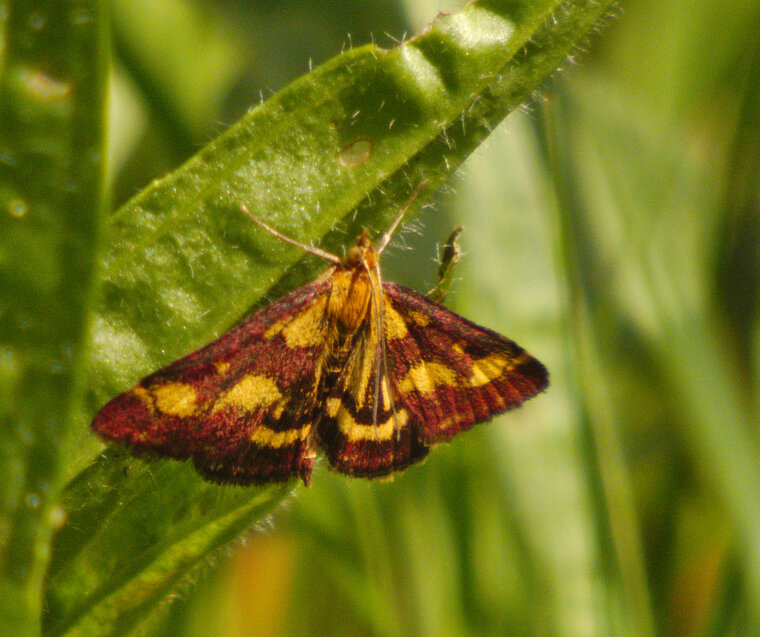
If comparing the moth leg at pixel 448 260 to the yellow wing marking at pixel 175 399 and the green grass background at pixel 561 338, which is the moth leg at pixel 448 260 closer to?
the green grass background at pixel 561 338

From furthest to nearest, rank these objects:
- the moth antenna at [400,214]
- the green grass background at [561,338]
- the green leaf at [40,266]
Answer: the green grass background at [561,338] < the moth antenna at [400,214] < the green leaf at [40,266]

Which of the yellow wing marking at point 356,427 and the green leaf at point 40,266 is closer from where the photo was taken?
the green leaf at point 40,266

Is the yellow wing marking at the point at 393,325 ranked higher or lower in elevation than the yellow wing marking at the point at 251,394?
higher

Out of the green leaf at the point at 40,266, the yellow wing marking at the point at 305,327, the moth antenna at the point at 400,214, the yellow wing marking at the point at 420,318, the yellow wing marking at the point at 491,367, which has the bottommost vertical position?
the green leaf at the point at 40,266

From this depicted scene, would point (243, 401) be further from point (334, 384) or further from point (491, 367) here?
point (491, 367)

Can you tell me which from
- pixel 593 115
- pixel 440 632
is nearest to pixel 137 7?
pixel 593 115

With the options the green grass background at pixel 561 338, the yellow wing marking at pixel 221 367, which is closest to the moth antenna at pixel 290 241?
the yellow wing marking at pixel 221 367
